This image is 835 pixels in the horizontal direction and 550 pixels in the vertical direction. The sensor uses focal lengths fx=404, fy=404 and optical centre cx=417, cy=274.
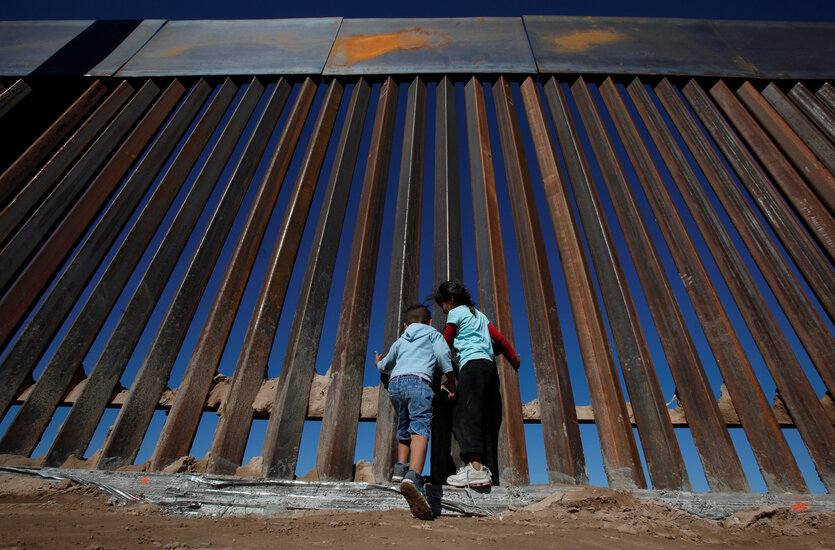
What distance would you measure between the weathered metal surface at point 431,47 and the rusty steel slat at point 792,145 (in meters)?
2.61

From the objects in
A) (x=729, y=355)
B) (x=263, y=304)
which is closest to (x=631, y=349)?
(x=729, y=355)

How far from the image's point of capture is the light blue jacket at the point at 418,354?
98.3 inches

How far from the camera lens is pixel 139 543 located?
1380 millimetres

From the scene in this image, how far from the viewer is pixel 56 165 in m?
4.12

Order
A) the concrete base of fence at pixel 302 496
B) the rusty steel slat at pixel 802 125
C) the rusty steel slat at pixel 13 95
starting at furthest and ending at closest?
the rusty steel slat at pixel 13 95, the rusty steel slat at pixel 802 125, the concrete base of fence at pixel 302 496

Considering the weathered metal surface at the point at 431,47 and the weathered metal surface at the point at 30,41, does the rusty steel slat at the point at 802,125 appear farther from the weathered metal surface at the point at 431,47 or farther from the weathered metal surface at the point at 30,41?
the weathered metal surface at the point at 30,41

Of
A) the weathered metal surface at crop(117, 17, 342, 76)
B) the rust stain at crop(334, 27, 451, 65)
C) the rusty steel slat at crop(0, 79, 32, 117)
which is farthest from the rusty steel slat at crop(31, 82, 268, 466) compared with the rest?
the rusty steel slat at crop(0, 79, 32, 117)

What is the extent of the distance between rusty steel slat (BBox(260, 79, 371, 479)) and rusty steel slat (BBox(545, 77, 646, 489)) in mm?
1974

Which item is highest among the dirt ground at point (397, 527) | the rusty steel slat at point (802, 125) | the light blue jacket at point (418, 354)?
the rusty steel slat at point (802, 125)

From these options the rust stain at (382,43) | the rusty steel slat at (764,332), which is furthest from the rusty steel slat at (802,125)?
the rust stain at (382,43)

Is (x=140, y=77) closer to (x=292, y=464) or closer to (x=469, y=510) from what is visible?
(x=292, y=464)

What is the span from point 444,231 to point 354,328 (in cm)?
117

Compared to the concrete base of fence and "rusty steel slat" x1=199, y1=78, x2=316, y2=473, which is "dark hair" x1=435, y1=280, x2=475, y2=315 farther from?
"rusty steel slat" x1=199, y1=78, x2=316, y2=473

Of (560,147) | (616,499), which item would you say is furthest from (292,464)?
(560,147)
